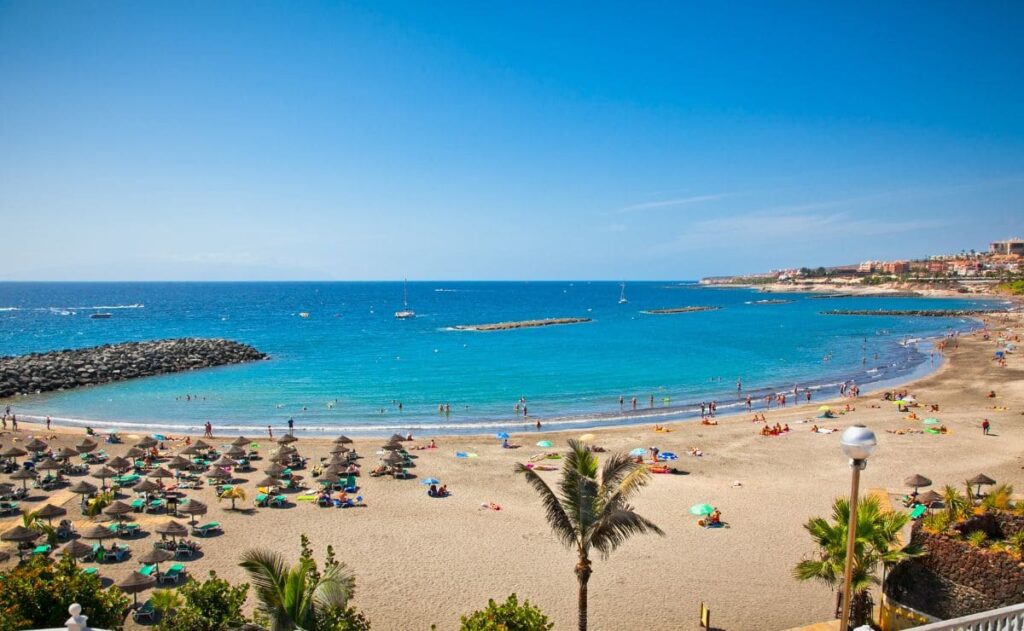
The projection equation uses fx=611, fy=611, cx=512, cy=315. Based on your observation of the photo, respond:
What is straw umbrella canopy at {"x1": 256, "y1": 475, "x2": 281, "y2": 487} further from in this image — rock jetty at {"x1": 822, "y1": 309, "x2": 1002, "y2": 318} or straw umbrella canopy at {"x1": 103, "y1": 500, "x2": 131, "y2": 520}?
rock jetty at {"x1": 822, "y1": 309, "x2": 1002, "y2": 318}

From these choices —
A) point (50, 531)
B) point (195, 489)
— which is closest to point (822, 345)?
point (195, 489)

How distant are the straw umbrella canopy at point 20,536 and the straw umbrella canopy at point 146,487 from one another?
505 cm

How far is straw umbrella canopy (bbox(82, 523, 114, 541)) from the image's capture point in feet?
62.6

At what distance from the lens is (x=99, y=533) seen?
19.4m

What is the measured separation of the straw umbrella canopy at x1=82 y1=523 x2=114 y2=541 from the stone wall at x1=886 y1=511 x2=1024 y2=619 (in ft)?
71.7

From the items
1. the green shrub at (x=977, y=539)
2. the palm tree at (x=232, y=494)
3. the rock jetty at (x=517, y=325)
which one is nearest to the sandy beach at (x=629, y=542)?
the palm tree at (x=232, y=494)

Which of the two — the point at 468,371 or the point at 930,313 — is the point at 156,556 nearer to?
the point at 468,371

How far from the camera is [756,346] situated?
261 feet

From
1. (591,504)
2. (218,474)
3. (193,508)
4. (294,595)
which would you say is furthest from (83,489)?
(591,504)

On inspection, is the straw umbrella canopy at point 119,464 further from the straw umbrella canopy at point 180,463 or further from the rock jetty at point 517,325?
the rock jetty at point 517,325

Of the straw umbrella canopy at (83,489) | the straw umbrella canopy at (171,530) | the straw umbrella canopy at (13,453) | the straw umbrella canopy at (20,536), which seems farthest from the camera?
the straw umbrella canopy at (13,453)

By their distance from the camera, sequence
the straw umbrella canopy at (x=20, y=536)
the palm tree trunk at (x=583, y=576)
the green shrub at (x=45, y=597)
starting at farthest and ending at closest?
1. the straw umbrella canopy at (x=20, y=536)
2. the palm tree trunk at (x=583, y=576)
3. the green shrub at (x=45, y=597)

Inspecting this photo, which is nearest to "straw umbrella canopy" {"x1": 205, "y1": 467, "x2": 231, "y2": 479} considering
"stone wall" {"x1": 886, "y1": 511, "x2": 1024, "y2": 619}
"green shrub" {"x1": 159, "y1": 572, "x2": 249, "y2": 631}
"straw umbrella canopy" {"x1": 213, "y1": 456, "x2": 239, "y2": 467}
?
"straw umbrella canopy" {"x1": 213, "y1": 456, "x2": 239, "y2": 467}

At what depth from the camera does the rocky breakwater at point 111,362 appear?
55094mm
